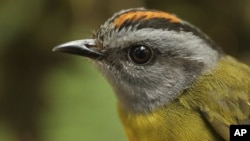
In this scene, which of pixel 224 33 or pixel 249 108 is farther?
pixel 224 33

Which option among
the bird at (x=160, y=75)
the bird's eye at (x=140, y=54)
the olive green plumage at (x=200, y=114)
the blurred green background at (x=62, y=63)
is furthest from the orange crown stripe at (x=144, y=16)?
the blurred green background at (x=62, y=63)

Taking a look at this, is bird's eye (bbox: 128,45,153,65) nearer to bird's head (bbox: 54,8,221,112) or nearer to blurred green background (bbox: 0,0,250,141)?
bird's head (bbox: 54,8,221,112)

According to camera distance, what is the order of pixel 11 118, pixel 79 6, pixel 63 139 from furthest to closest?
pixel 11 118 < pixel 79 6 < pixel 63 139

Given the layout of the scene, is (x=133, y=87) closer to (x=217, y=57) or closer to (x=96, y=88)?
(x=217, y=57)

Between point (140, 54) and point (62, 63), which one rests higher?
point (62, 63)

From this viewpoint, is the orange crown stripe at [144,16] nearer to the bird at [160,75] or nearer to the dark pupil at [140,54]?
the bird at [160,75]

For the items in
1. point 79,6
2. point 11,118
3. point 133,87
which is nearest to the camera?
point 133,87

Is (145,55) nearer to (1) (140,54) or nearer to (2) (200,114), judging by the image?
(1) (140,54)

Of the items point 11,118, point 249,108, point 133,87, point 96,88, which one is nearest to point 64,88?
point 96,88

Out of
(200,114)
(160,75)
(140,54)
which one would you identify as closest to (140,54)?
(140,54)
